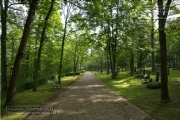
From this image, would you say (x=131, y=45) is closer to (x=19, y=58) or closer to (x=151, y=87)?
(x=151, y=87)

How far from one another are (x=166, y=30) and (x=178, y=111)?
178 inches

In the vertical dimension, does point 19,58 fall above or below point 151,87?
above

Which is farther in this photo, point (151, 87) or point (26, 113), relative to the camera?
point (151, 87)

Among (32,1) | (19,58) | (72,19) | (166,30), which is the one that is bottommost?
(19,58)

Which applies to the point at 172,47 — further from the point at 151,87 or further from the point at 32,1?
the point at 32,1

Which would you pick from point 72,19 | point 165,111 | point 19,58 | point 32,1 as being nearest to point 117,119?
point 165,111

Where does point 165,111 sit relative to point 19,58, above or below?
below

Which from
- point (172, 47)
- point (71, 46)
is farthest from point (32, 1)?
point (172, 47)

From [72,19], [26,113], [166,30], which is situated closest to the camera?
[26,113]

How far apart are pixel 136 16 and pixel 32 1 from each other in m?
22.0

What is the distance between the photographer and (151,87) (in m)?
17.2

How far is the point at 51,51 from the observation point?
33.3 metres

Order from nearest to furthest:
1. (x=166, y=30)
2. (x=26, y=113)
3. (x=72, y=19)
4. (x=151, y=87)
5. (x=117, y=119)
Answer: (x=117, y=119) → (x=26, y=113) → (x=166, y=30) → (x=151, y=87) → (x=72, y=19)

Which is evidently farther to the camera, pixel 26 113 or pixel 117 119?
pixel 26 113
